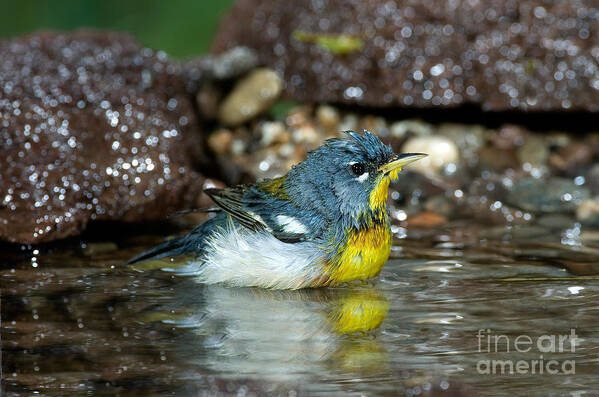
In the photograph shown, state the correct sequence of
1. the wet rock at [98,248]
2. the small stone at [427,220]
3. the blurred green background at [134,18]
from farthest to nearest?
the blurred green background at [134,18]
the small stone at [427,220]
the wet rock at [98,248]

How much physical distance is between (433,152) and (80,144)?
293cm

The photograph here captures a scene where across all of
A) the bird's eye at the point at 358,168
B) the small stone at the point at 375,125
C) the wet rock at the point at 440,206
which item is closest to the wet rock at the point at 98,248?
the bird's eye at the point at 358,168

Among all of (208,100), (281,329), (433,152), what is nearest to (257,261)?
(281,329)

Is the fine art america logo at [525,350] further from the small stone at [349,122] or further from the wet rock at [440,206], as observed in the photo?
the small stone at [349,122]

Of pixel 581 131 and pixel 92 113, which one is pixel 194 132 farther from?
pixel 581 131

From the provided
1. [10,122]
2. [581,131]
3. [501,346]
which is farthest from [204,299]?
Answer: [581,131]

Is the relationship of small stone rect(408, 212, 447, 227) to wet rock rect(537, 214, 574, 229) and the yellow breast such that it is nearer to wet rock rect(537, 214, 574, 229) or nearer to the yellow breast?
wet rock rect(537, 214, 574, 229)

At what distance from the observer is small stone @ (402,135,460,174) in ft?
24.1

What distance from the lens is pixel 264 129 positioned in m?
7.98

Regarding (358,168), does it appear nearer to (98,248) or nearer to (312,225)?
(312,225)

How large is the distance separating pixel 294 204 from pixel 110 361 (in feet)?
5.44

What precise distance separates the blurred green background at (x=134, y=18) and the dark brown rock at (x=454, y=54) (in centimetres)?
415

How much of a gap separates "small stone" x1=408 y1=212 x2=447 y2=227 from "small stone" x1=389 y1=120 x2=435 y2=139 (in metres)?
1.33

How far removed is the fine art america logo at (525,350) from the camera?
3.32 meters
